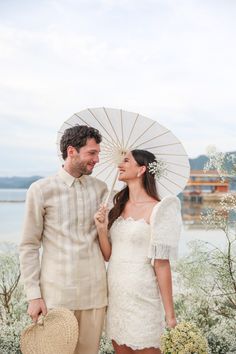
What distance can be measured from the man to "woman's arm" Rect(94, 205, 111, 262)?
3 cm

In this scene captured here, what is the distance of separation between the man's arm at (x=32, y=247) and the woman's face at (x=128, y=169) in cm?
42

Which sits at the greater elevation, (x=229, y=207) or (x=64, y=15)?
(x=64, y=15)

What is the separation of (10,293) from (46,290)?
255 centimetres

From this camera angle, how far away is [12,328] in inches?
172

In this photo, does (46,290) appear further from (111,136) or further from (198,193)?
(198,193)

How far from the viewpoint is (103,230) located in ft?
8.70

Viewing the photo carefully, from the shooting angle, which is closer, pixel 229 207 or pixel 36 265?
pixel 36 265

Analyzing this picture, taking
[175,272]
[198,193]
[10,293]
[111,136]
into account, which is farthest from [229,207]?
[198,193]

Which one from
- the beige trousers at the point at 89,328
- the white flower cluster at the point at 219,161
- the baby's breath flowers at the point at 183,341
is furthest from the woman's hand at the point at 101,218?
the white flower cluster at the point at 219,161

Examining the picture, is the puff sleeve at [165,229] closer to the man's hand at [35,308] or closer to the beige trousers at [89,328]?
the beige trousers at [89,328]

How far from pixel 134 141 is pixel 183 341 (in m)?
0.97

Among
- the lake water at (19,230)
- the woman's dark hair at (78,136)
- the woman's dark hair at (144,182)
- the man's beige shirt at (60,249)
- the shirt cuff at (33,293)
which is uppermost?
the woman's dark hair at (78,136)

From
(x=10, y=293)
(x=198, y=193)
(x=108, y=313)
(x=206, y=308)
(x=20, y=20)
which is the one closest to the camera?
(x=108, y=313)

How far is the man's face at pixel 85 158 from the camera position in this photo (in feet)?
8.68
